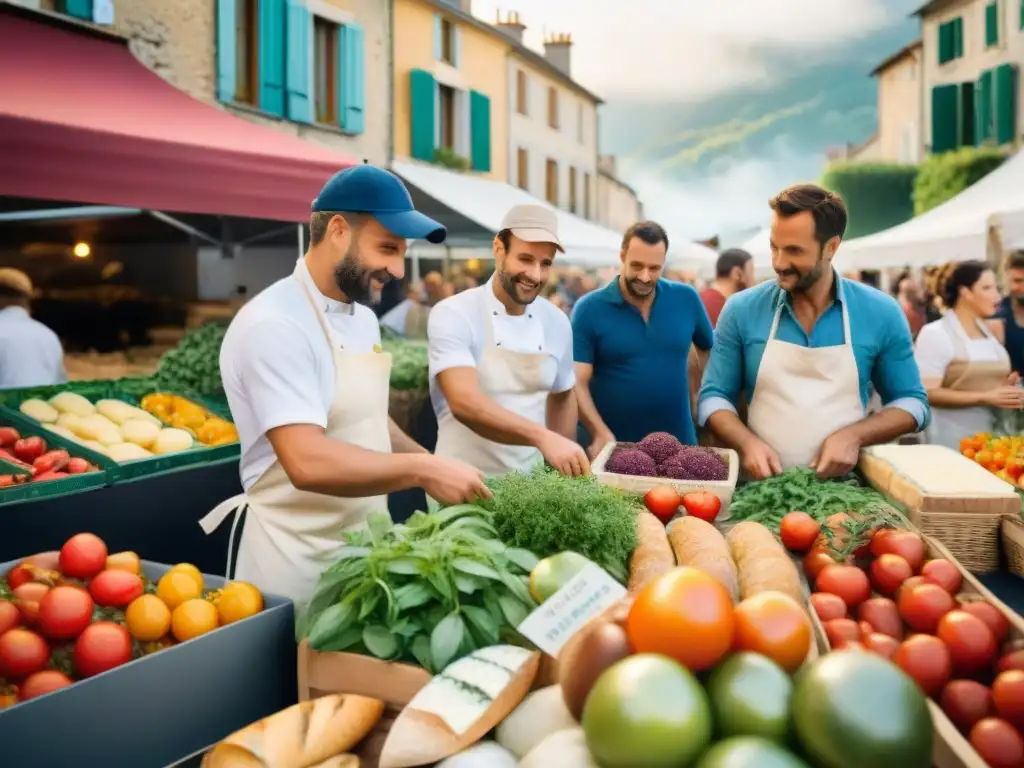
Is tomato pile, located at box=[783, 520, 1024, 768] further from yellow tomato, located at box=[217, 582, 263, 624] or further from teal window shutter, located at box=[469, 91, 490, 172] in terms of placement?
teal window shutter, located at box=[469, 91, 490, 172]

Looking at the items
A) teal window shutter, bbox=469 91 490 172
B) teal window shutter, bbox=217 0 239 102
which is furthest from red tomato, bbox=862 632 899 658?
teal window shutter, bbox=469 91 490 172

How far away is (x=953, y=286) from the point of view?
192 inches

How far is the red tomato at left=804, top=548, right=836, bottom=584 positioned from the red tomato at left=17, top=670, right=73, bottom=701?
1744 millimetres

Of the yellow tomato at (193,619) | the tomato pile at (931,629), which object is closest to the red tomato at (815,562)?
the tomato pile at (931,629)

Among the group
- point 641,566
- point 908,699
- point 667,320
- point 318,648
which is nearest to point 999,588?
point 641,566

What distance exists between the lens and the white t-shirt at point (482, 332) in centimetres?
347

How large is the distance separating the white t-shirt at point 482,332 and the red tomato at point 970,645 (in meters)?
2.02

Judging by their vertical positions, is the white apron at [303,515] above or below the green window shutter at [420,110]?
below

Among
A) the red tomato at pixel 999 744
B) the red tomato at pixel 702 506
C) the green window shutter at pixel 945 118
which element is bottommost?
the red tomato at pixel 999 744

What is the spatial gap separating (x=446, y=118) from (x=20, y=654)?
1625 cm

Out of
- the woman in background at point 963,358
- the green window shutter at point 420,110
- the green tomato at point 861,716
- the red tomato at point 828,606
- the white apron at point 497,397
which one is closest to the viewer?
the green tomato at point 861,716

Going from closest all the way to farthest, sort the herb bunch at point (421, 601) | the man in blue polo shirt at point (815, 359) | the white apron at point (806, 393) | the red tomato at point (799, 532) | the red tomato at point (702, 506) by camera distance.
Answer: the herb bunch at point (421, 601), the red tomato at point (799, 532), the red tomato at point (702, 506), the man in blue polo shirt at point (815, 359), the white apron at point (806, 393)

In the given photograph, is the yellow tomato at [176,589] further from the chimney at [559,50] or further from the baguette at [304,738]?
the chimney at [559,50]

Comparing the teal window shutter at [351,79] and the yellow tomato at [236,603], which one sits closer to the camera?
the yellow tomato at [236,603]
